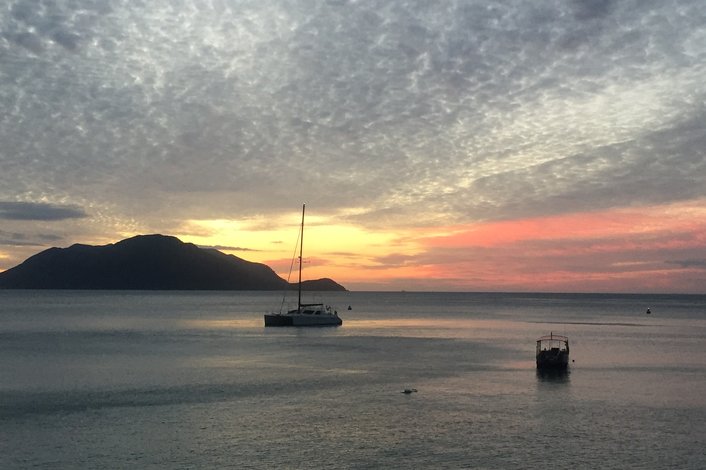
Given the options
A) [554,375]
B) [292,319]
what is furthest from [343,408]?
[292,319]

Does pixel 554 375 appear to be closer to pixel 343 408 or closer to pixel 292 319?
pixel 343 408

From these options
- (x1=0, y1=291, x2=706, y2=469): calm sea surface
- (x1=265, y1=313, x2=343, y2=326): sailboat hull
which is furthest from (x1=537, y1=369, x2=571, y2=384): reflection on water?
(x1=265, y1=313, x2=343, y2=326): sailboat hull

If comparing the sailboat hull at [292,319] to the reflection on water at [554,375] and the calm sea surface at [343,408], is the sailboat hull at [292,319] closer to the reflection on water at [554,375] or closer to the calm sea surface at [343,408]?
the calm sea surface at [343,408]

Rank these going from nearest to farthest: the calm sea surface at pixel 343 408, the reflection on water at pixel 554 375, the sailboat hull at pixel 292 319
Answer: the calm sea surface at pixel 343 408 → the reflection on water at pixel 554 375 → the sailboat hull at pixel 292 319

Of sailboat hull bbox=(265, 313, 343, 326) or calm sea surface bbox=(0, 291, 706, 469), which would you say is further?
sailboat hull bbox=(265, 313, 343, 326)

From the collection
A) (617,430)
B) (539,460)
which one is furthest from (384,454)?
(617,430)

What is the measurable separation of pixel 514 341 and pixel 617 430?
75.1 m

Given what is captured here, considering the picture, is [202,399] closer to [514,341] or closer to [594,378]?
[594,378]

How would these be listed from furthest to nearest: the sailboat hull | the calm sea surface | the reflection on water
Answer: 1. the sailboat hull
2. the reflection on water
3. the calm sea surface

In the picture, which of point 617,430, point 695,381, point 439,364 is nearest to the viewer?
point 617,430

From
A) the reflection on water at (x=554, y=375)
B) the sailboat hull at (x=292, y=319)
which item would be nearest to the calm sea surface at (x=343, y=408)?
the reflection on water at (x=554, y=375)

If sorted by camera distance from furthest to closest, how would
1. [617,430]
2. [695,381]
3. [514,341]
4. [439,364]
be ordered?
[514,341] → [439,364] → [695,381] → [617,430]

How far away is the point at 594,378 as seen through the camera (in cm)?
7225

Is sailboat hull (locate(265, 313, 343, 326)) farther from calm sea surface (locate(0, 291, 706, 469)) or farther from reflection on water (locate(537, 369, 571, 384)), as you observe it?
reflection on water (locate(537, 369, 571, 384))
